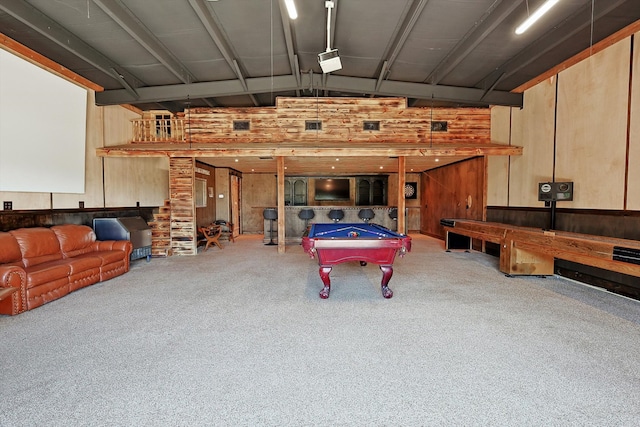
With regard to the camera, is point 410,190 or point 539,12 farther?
point 410,190

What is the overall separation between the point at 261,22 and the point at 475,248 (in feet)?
23.9

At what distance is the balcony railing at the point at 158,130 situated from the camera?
790cm

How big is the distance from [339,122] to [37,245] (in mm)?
6824

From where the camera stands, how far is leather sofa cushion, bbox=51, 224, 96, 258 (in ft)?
15.8

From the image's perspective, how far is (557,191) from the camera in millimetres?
5152

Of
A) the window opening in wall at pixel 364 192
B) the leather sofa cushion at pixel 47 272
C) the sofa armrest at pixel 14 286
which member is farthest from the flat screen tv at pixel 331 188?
the sofa armrest at pixel 14 286

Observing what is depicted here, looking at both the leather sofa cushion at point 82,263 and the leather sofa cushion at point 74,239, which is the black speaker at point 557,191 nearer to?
the leather sofa cushion at point 82,263

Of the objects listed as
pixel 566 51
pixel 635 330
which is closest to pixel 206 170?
pixel 566 51

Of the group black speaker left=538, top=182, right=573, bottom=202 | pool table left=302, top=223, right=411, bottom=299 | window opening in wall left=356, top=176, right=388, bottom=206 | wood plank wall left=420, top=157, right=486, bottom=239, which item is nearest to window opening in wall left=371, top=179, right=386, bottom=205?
window opening in wall left=356, top=176, right=388, bottom=206

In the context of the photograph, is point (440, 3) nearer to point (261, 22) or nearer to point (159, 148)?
point (261, 22)

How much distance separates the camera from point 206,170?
9.79 metres

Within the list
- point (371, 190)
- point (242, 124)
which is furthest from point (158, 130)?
point (371, 190)

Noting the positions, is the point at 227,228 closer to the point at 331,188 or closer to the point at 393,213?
the point at 331,188

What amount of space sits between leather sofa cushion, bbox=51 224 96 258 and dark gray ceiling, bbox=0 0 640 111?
2987 millimetres
